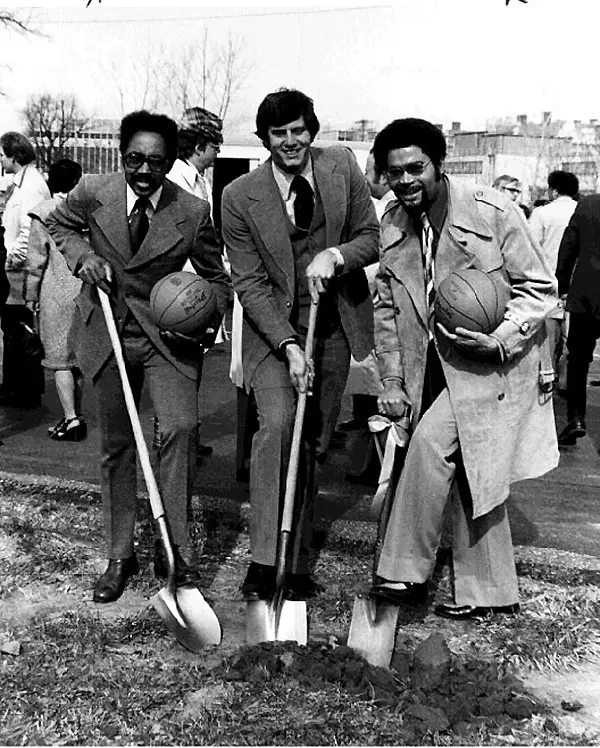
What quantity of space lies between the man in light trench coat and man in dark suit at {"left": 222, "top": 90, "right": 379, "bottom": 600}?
272mm

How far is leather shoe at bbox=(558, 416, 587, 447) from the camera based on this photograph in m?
9.31

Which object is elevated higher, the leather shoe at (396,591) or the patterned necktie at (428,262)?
the patterned necktie at (428,262)

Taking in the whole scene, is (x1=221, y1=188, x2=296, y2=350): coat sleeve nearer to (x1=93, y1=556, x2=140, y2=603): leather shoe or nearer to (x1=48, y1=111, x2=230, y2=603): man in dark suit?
(x1=48, y1=111, x2=230, y2=603): man in dark suit

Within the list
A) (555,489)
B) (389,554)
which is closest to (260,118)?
(389,554)

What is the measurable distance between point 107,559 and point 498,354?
7.52 feet

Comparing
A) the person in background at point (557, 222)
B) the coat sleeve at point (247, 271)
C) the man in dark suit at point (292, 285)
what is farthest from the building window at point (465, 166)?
the coat sleeve at point (247, 271)

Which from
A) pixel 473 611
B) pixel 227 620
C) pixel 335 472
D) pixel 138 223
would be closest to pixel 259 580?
pixel 227 620

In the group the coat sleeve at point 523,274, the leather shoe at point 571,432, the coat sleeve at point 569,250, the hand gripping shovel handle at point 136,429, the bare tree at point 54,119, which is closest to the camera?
the coat sleeve at point 523,274

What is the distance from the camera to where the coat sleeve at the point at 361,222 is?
17.3ft

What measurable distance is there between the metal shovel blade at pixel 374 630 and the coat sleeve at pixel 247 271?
1195 mm

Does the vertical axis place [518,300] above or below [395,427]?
above

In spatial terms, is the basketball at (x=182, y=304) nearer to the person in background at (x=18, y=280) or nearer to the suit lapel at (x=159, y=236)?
the suit lapel at (x=159, y=236)

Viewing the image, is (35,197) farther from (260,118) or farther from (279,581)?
(279,581)

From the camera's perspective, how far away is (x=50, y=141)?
34.9 meters
